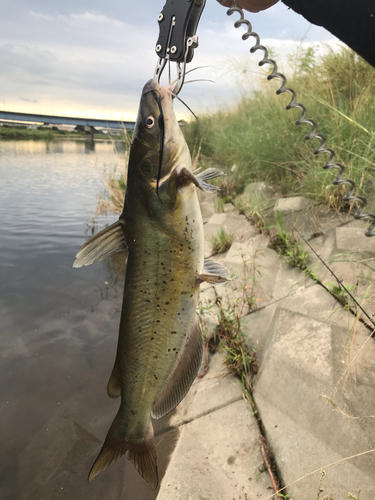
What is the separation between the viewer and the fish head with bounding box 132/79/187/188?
1539 millimetres

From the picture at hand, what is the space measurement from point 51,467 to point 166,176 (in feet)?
9.51

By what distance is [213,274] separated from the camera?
1.75 m

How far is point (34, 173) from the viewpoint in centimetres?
2095

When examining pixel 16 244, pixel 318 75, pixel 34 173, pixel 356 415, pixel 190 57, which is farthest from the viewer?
pixel 34 173

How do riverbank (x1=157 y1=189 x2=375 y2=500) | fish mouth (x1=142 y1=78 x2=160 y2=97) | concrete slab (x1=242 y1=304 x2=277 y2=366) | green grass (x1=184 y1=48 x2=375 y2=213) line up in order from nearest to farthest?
fish mouth (x1=142 y1=78 x2=160 y2=97) → riverbank (x1=157 y1=189 x2=375 y2=500) → concrete slab (x1=242 y1=304 x2=277 y2=366) → green grass (x1=184 y1=48 x2=375 y2=213)

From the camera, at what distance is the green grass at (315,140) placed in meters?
5.04

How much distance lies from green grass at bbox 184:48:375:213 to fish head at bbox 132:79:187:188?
10.5ft

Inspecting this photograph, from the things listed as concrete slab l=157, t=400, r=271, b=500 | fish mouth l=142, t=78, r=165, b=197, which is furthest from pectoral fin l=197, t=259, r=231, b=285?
concrete slab l=157, t=400, r=271, b=500

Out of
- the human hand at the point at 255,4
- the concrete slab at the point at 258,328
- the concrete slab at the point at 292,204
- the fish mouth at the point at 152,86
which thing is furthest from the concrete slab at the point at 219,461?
the concrete slab at the point at 292,204

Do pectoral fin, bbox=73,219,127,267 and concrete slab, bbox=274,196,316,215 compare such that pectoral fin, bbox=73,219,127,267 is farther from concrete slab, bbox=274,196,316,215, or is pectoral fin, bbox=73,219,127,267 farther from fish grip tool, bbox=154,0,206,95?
concrete slab, bbox=274,196,316,215

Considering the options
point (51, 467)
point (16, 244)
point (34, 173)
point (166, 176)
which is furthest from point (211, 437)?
point (34, 173)

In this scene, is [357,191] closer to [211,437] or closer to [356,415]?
[356,415]

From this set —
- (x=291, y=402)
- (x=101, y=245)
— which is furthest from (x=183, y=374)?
(x=291, y=402)

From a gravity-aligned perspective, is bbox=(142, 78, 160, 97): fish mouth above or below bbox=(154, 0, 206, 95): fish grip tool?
below
